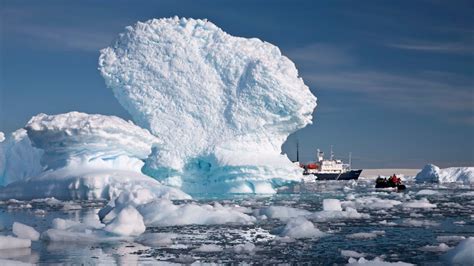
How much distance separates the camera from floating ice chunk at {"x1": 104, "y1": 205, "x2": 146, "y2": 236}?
11633 mm

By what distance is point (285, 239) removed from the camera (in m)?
11.2

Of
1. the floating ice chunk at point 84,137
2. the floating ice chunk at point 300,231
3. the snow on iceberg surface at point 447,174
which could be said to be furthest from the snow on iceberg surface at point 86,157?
the snow on iceberg surface at point 447,174

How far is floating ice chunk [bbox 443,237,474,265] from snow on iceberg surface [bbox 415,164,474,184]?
48.0m

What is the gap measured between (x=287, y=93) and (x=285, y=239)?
17.2m

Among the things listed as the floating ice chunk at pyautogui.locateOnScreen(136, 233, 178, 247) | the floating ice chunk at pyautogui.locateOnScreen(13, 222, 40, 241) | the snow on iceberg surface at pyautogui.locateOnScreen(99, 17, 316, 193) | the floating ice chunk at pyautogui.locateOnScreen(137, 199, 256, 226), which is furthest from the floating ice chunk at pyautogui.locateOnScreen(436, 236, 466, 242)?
the snow on iceberg surface at pyautogui.locateOnScreen(99, 17, 316, 193)

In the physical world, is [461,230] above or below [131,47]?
below

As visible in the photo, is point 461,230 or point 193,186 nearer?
point 461,230

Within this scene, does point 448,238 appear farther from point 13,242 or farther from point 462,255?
point 13,242

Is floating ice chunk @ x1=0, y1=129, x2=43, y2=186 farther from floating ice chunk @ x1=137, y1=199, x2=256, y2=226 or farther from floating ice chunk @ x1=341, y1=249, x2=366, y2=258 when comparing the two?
floating ice chunk @ x1=341, y1=249, x2=366, y2=258

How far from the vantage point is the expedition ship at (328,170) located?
200 feet

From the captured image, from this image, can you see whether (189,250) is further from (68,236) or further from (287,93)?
(287,93)

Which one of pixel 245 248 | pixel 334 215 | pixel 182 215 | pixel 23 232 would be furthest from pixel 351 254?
pixel 334 215

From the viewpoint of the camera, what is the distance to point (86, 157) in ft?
81.3

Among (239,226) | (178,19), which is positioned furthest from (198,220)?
(178,19)
